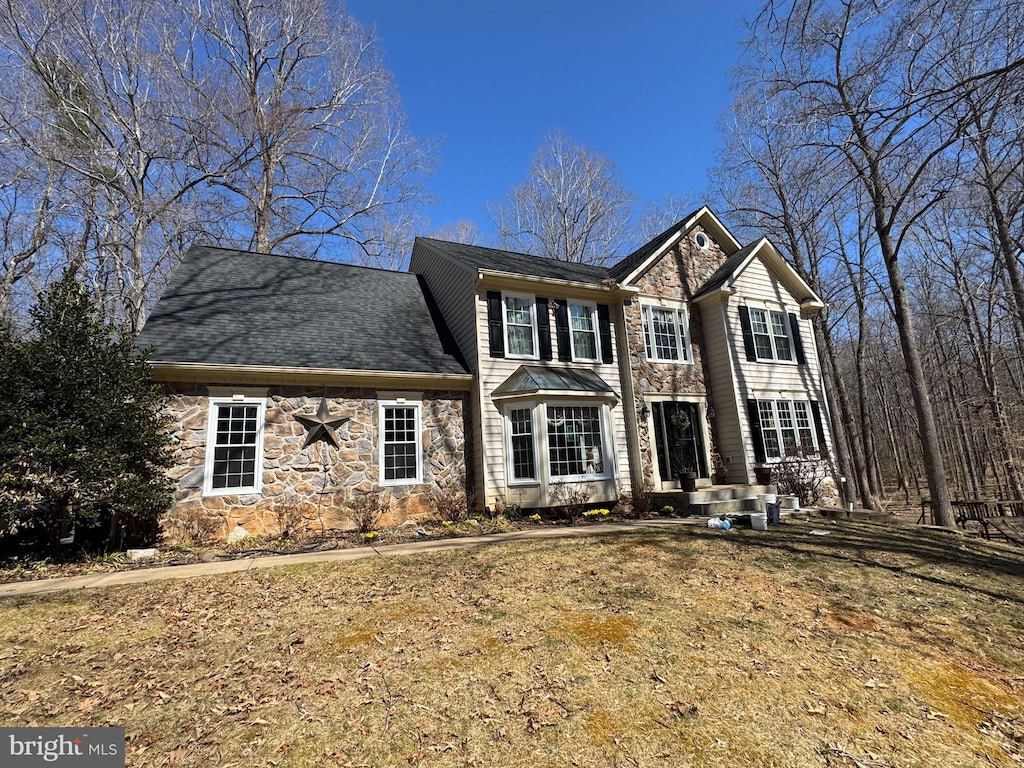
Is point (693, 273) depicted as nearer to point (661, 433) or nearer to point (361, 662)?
point (661, 433)

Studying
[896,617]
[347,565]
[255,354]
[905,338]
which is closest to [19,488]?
[255,354]

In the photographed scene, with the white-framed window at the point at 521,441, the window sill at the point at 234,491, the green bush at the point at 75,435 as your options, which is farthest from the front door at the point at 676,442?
the green bush at the point at 75,435

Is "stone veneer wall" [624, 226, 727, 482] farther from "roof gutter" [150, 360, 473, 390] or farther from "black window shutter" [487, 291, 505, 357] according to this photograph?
"roof gutter" [150, 360, 473, 390]

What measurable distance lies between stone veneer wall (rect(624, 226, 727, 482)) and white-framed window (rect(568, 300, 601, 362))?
1.02 metres

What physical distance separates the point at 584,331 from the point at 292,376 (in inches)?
298

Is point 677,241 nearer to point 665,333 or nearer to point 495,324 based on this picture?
point 665,333

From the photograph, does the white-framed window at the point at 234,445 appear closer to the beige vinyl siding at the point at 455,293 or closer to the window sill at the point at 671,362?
the beige vinyl siding at the point at 455,293

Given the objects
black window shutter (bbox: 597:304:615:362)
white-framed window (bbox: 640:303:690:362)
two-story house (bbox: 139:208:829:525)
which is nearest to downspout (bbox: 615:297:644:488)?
two-story house (bbox: 139:208:829:525)

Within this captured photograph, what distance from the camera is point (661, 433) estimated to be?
42.9 ft

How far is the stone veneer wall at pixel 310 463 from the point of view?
8922mm

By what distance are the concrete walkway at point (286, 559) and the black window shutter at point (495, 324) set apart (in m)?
4.50

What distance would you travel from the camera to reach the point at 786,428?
14180 millimetres

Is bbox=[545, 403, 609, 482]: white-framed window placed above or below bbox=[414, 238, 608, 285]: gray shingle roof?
below

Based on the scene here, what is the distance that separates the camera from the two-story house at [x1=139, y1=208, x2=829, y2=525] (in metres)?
9.69
